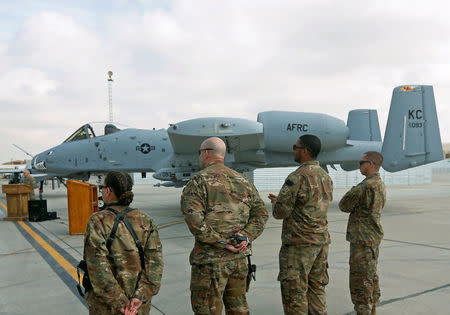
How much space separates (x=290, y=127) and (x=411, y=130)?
4182mm

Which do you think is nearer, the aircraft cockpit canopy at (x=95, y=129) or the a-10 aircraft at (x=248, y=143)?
the a-10 aircraft at (x=248, y=143)

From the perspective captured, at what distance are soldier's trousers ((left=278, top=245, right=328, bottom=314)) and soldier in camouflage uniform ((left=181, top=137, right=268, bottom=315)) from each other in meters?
0.62

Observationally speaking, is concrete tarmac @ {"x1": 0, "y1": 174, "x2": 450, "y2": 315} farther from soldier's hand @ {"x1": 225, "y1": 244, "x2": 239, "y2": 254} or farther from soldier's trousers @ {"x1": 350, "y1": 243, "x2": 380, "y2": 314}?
soldier's hand @ {"x1": 225, "y1": 244, "x2": 239, "y2": 254}

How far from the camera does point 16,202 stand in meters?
10.4

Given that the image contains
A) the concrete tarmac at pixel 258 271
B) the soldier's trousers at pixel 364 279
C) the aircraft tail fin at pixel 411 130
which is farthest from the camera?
the aircraft tail fin at pixel 411 130

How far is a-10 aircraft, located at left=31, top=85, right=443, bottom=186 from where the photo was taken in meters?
9.87

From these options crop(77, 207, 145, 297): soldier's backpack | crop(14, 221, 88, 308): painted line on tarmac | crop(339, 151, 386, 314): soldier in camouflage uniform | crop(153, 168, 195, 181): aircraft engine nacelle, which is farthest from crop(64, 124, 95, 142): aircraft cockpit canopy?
crop(77, 207, 145, 297): soldier's backpack

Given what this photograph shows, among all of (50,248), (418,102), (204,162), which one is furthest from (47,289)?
(418,102)

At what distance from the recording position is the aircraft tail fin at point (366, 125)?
13.7 m

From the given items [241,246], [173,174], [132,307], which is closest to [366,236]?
[241,246]

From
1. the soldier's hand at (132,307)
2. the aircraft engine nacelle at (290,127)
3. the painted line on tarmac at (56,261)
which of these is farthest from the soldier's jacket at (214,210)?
the aircraft engine nacelle at (290,127)

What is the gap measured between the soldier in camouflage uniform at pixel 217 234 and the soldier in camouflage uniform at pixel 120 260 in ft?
1.06

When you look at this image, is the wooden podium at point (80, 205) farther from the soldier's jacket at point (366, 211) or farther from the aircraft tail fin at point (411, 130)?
the aircraft tail fin at point (411, 130)

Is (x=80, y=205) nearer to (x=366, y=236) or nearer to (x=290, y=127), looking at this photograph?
(x=290, y=127)
